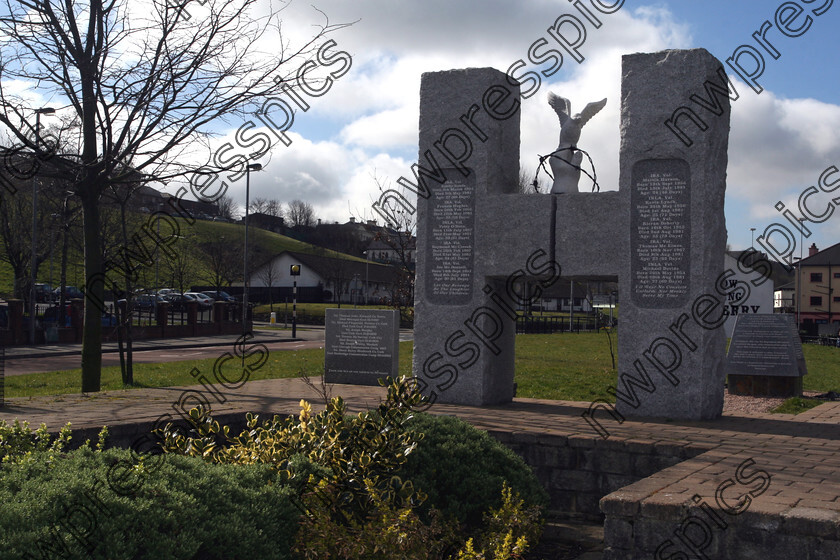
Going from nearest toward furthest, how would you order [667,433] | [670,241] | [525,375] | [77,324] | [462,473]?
1. [462,473]
2. [667,433]
3. [670,241]
4. [525,375]
5. [77,324]

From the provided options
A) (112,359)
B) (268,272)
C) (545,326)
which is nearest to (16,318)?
(112,359)

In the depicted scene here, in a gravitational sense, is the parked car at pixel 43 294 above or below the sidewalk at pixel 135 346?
above

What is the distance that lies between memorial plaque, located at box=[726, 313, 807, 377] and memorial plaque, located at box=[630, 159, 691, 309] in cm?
579

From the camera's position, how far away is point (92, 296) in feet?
37.6

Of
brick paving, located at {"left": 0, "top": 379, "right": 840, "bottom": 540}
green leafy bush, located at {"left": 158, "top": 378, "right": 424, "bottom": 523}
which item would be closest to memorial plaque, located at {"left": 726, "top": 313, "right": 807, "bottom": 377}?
brick paving, located at {"left": 0, "top": 379, "right": 840, "bottom": 540}

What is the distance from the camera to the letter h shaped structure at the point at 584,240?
9.13 metres

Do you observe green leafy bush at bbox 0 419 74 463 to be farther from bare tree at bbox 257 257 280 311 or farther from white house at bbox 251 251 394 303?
white house at bbox 251 251 394 303

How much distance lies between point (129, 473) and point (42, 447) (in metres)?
1.28

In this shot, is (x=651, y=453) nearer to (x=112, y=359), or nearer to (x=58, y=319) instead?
(x=112, y=359)

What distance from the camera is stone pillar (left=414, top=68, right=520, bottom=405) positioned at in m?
10.3

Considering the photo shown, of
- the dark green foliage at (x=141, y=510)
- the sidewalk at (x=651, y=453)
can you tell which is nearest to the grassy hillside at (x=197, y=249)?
the sidewalk at (x=651, y=453)

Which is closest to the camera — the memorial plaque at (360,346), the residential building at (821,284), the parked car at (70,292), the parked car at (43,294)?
the memorial plaque at (360,346)

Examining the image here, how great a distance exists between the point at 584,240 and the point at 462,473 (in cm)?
456

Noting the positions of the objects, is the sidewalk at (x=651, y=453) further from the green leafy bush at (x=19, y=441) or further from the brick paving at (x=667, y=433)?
the green leafy bush at (x=19, y=441)
